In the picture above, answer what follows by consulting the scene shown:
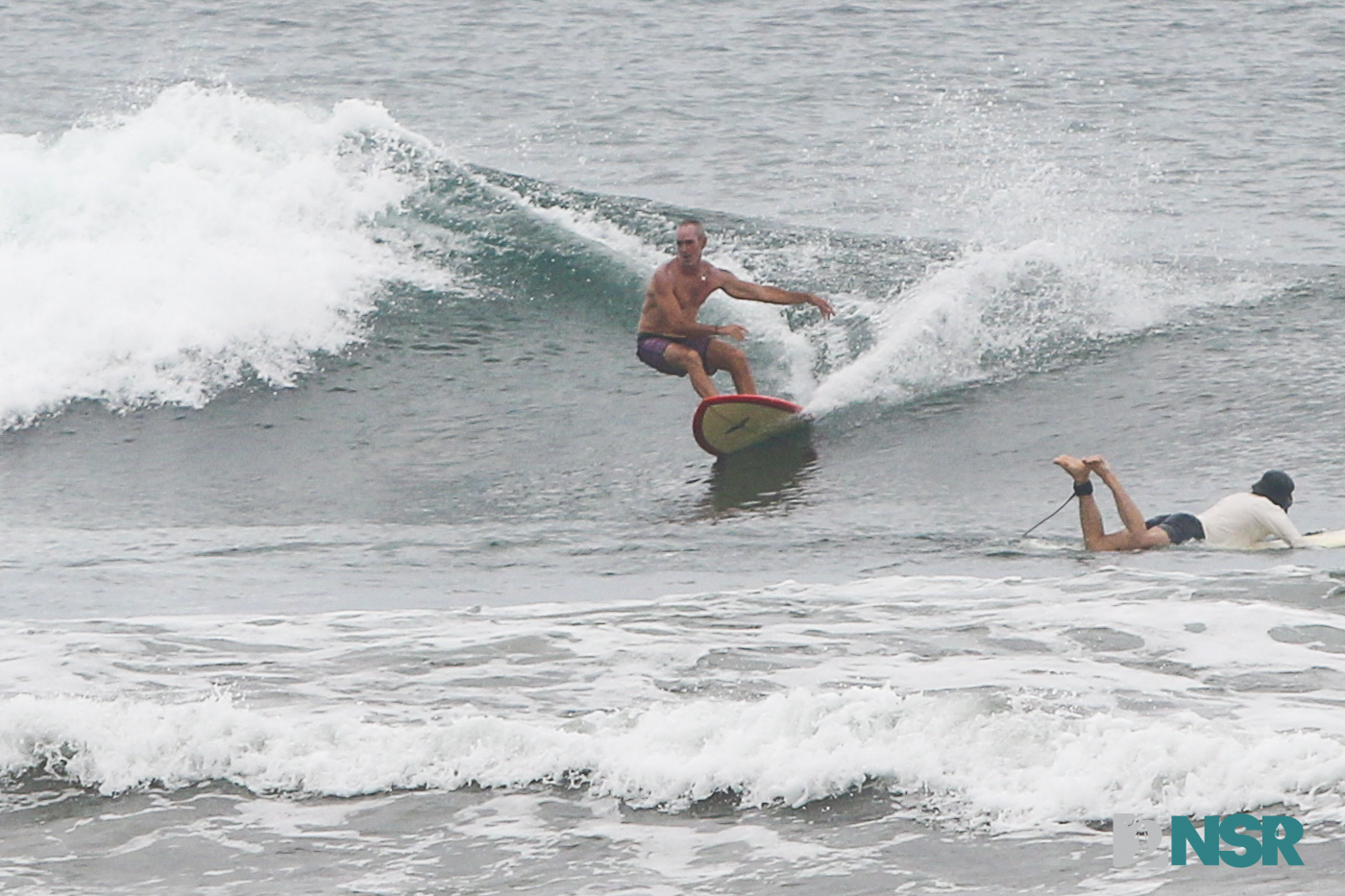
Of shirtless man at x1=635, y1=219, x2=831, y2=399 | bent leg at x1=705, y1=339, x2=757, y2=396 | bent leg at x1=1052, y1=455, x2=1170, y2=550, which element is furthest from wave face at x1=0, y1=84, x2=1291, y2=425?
bent leg at x1=1052, y1=455, x2=1170, y2=550

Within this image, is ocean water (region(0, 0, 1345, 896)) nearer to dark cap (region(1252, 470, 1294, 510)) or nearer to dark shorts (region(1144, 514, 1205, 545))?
dark shorts (region(1144, 514, 1205, 545))

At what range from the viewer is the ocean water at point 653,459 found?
6203 millimetres

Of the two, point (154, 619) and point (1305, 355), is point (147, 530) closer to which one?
point (154, 619)

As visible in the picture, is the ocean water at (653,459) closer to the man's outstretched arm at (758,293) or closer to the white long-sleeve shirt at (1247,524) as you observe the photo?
the white long-sleeve shirt at (1247,524)

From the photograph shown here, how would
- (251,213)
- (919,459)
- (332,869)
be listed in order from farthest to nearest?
1. (251,213)
2. (919,459)
3. (332,869)

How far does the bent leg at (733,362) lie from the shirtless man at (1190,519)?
9.65ft

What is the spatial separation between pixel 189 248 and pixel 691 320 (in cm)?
542

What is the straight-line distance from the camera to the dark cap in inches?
360

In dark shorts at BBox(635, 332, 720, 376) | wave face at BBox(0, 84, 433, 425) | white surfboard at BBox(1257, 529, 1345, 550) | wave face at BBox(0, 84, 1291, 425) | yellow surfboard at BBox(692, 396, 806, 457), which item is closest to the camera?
white surfboard at BBox(1257, 529, 1345, 550)

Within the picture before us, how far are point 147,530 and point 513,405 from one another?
3.12 meters

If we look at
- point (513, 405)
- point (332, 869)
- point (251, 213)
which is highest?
point (251, 213)

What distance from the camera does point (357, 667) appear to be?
7.62 metres

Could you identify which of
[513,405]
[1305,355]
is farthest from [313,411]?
[1305,355]

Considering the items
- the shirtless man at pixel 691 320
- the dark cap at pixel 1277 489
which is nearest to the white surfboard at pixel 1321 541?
the dark cap at pixel 1277 489
